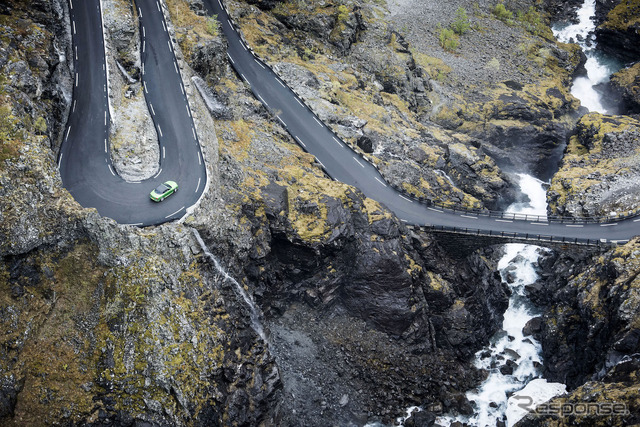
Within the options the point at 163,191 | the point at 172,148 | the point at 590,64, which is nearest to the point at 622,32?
the point at 590,64

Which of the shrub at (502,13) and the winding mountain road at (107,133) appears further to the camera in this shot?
the shrub at (502,13)

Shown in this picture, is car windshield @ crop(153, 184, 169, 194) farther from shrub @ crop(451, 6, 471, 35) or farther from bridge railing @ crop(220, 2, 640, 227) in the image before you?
shrub @ crop(451, 6, 471, 35)

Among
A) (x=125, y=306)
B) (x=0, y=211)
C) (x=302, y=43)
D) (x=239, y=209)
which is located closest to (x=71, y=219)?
(x=0, y=211)

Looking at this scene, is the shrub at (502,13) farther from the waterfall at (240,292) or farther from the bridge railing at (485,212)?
the waterfall at (240,292)

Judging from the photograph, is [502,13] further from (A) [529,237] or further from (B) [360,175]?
(A) [529,237]

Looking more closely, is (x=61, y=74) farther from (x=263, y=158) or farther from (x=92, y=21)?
(x=263, y=158)

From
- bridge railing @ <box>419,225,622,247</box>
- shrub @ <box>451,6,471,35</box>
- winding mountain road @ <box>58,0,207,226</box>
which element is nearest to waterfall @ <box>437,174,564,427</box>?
bridge railing @ <box>419,225,622,247</box>

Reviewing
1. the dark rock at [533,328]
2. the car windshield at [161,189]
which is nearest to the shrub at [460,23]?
the dark rock at [533,328]
